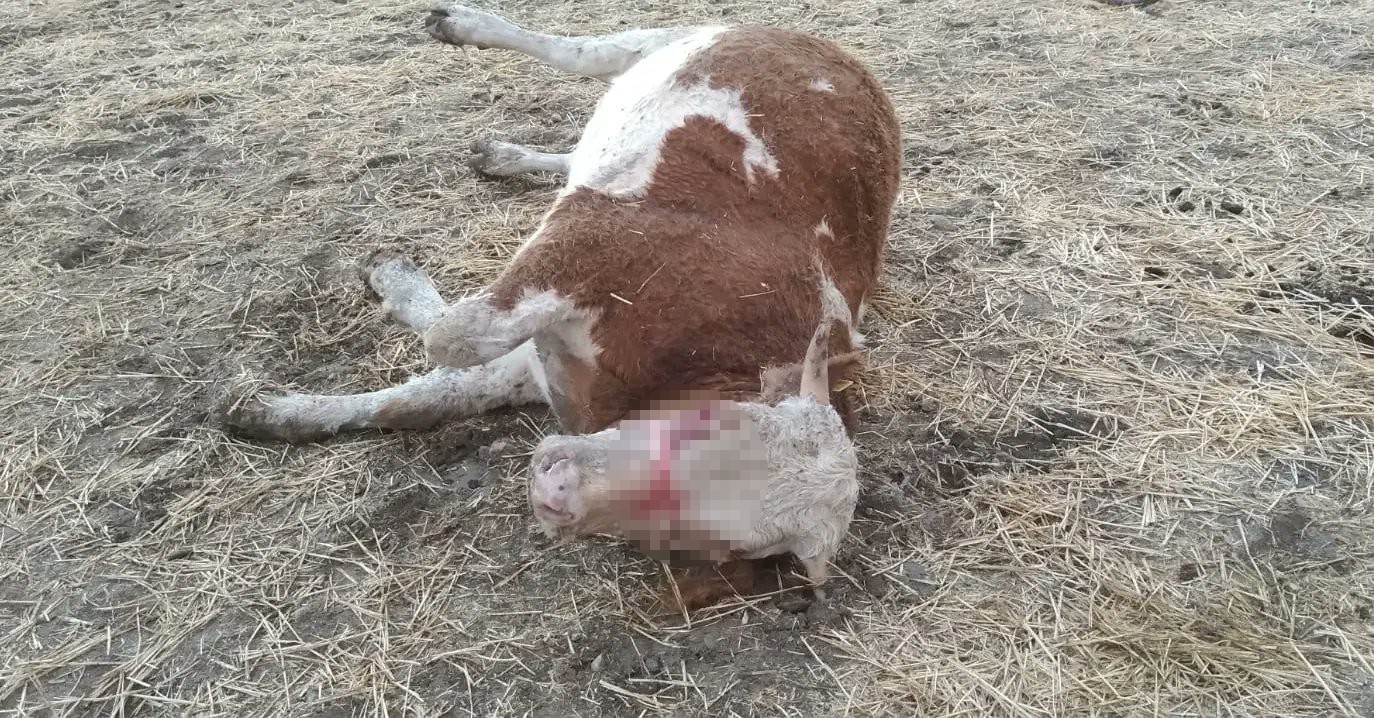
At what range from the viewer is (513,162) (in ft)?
15.2

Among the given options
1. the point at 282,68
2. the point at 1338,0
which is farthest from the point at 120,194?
the point at 1338,0

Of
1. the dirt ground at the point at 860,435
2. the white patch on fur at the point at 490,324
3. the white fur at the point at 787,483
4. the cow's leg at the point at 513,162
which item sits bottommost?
the dirt ground at the point at 860,435

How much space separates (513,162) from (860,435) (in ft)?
8.28

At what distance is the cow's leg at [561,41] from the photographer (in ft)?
13.6

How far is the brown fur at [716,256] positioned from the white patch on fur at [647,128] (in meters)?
0.04

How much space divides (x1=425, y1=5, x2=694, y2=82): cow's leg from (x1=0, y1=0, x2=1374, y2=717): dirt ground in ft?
2.12

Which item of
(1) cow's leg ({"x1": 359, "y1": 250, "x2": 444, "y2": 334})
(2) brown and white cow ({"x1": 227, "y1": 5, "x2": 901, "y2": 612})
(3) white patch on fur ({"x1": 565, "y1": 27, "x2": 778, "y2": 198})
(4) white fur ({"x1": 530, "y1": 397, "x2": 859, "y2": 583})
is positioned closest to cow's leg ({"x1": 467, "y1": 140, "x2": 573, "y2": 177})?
(1) cow's leg ({"x1": 359, "y1": 250, "x2": 444, "y2": 334})

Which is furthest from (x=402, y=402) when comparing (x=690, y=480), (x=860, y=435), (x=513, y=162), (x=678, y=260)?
(x=513, y=162)

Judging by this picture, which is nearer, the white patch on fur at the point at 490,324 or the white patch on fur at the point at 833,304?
Result: the white patch on fur at the point at 490,324

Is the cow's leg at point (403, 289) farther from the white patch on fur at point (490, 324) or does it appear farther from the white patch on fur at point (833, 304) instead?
the white patch on fur at point (833, 304)

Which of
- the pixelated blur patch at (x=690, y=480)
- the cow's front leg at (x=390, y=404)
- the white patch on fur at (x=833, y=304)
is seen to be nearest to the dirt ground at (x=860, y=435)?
the cow's front leg at (x=390, y=404)

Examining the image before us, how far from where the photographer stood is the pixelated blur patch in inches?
82.5

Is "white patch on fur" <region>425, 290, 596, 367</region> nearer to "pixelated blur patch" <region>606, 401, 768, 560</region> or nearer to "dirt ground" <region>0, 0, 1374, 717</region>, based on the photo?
"pixelated blur patch" <region>606, 401, 768, 560</region>

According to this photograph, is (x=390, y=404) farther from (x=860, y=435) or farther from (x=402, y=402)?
(x=860, y=435)
